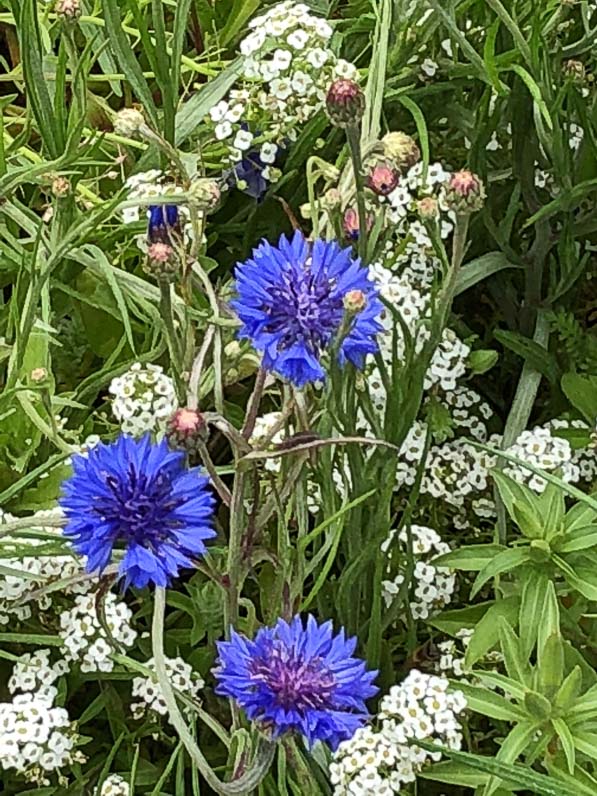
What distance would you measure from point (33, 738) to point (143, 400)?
0.20m

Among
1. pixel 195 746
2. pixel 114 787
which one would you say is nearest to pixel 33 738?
pixel 114 787

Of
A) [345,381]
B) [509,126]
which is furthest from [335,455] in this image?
[509,126]

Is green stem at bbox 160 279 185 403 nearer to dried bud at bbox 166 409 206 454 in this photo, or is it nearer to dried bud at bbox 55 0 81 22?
dried bud at bbox 166 409 206 454

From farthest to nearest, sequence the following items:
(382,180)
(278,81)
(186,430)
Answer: (278,81) → (382,180) → (186,430)

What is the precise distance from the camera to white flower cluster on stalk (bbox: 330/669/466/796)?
2.15 ft

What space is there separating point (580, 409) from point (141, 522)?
413 mm

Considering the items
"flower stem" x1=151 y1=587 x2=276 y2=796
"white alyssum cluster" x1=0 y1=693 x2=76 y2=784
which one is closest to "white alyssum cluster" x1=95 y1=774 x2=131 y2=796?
"white alyssum cluster" x1=0 y1=693 x2=76 y2=784

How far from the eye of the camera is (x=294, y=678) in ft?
1.73

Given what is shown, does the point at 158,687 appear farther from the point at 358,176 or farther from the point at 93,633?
the point at 358,176

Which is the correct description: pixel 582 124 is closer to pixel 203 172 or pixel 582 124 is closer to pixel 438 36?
pixel 438 36

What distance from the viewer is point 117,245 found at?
0.90 meters

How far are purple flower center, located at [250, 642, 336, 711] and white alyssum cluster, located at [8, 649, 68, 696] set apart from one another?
0.83ft

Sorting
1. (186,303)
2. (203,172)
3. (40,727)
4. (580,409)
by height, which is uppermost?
(203,172)

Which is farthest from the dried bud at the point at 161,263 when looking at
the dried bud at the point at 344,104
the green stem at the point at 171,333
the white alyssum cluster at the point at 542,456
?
the white alyssum cluster at the point at 542,456
